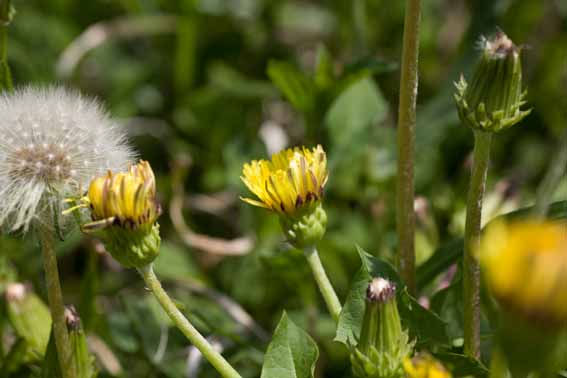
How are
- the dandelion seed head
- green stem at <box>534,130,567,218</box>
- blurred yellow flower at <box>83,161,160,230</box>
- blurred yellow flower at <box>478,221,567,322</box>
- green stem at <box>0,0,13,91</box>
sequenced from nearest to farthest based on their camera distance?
blurred yellow flower at <box>478,221,567,322</box> → green stem at <box>534,130,567,218</box> → blurred yellow flower at <box>83,161,160,230</box> → the dandelion seed head → green stem at <box>0,0,13,91</box>

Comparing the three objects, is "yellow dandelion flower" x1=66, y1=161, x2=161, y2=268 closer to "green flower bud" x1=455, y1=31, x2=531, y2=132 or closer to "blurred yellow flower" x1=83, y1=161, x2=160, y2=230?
"blurred yellow flower" x1=83, y1=161, x2=160, y2=230

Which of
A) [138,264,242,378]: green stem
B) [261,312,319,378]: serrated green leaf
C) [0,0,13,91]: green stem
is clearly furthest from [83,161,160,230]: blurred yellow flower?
[0,0,13,91]: green stem

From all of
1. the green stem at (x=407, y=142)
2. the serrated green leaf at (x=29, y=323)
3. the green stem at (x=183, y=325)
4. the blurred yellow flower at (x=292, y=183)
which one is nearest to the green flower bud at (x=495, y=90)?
the green stem at (x=407, y=142)

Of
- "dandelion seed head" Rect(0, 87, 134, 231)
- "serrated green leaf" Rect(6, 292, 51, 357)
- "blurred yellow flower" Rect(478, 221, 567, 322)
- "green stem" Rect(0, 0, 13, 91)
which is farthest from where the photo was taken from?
"serrated green leaf" Rect(6, 292, 51, 357)

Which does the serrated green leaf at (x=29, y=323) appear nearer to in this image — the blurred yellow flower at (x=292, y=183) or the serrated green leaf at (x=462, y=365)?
the blurred yellow flower at (x=292, y=183)

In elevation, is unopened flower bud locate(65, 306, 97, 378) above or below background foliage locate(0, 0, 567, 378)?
below

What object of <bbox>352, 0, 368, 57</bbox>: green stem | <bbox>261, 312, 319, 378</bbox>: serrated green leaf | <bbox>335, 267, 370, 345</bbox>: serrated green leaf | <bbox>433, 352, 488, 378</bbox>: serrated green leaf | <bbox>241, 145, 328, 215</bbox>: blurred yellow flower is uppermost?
<bbox>352, 0, 368, 57</bbox>: green stem

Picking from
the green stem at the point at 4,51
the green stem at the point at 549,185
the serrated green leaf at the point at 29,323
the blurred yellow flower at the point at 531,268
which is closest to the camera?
the blurred yellow flower at the point at 531,268
